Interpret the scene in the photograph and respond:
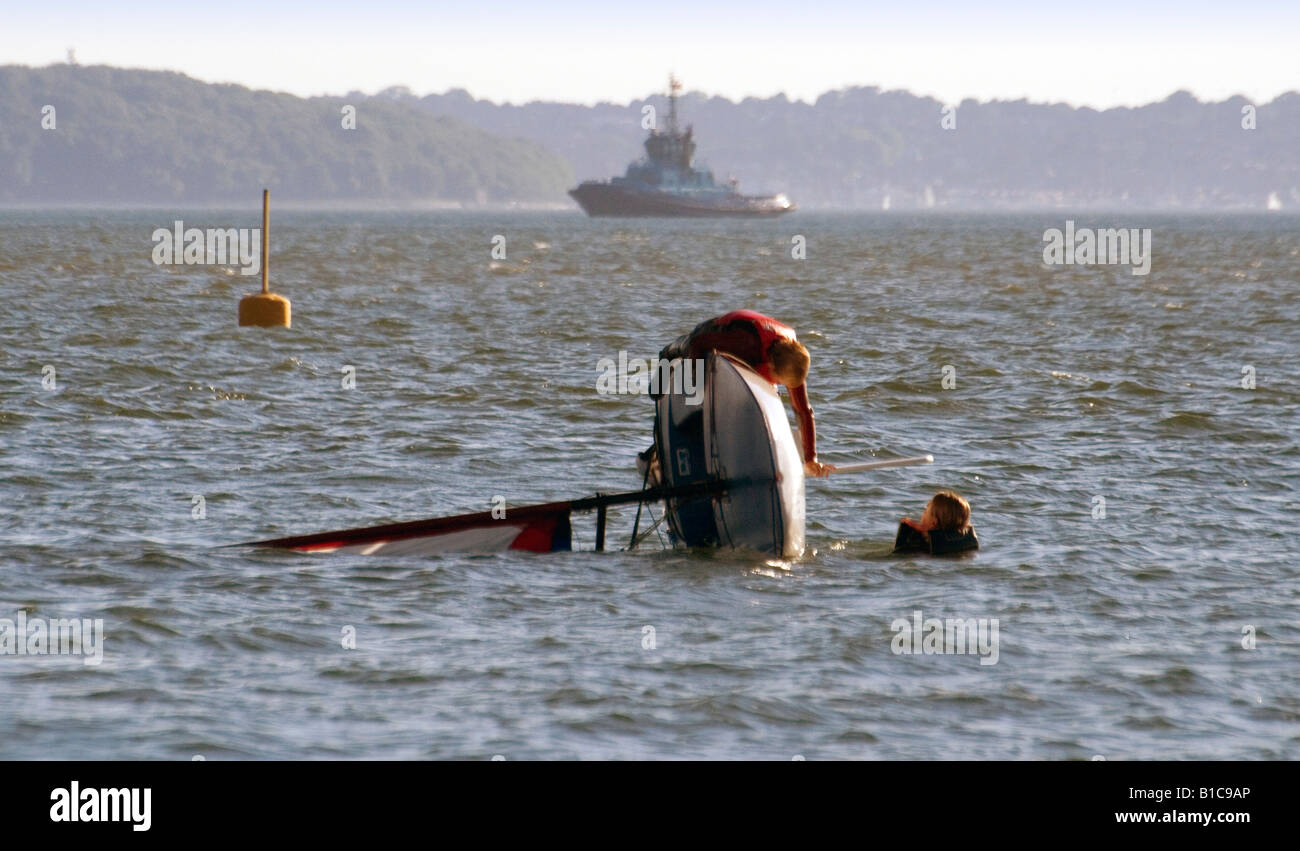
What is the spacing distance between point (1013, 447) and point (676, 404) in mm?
6443

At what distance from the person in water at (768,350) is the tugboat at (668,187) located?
6648 inches

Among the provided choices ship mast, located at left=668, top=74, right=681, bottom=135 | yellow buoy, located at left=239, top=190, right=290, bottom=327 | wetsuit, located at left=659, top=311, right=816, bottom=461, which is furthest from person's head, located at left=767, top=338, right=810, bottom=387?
ship mast, located at left=668, top=74, right=681, bottom=135

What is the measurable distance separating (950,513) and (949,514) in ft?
0.04

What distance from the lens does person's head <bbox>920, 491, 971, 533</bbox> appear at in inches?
502

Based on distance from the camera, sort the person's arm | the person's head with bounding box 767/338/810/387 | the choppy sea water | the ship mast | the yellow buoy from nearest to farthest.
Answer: the choppy sea water → the person's head with bounding box 767/338/810/387 → the person's arm → the yellow buoy → the ship mast

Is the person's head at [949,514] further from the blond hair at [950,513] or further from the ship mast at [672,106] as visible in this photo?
the ship mast at [672,106]

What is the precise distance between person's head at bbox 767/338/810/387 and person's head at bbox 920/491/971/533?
1408 mm

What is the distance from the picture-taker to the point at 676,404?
44.1ft

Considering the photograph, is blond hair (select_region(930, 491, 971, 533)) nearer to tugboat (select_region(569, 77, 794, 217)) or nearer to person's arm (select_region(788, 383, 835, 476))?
person's arm (select_region(788, 383, 835, 476))

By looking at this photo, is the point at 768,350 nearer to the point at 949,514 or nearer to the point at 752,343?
the point at 752,343

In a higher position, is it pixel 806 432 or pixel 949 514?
pixel 806 432

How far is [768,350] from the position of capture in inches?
510

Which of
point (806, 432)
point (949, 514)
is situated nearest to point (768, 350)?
point (806, 432)
